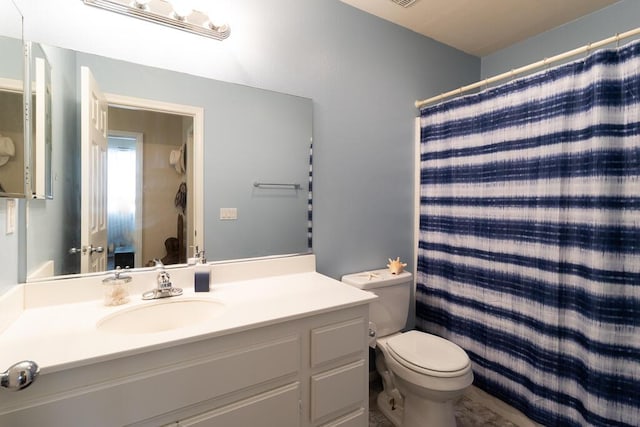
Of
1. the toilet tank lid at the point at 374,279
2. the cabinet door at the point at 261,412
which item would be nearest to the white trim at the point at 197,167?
the cabinet door at the point at 261,412

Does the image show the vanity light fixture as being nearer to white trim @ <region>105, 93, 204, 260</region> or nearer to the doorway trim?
white trim @ <region>105, 93, 204, 260</region>

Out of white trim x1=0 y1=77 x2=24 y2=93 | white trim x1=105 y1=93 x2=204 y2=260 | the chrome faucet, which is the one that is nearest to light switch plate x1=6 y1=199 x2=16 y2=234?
white trim x1=0 y1=77 x2=24 y2=93

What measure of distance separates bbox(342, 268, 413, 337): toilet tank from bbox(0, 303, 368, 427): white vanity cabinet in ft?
1.58

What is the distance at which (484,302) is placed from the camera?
182cm

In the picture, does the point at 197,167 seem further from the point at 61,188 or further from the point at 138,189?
the point at 61,188

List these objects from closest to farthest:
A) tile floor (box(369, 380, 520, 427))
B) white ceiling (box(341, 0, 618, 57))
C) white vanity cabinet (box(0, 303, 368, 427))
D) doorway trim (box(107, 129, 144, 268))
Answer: white vanity cabinet (box(0, 303, 368, 427)) < doorway trim (box(107, 129, 144, 268)) < tile floor (box(369, 380, 520, 427)) < white ceiling (box(341, 0, 618, 57))

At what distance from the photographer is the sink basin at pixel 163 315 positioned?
113cm

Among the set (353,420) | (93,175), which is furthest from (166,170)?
(353,420)

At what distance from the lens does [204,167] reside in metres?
1.48

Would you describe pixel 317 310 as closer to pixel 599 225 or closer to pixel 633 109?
pixel 599 225

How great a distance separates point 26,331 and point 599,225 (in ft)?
7.18

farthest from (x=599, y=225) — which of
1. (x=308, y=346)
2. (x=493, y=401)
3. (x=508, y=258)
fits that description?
(x=308, y=346)

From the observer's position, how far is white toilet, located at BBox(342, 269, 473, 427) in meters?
1.41

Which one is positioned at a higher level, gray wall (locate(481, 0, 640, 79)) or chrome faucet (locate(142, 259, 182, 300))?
gray wall (locate(481, 0, 640, 79))
